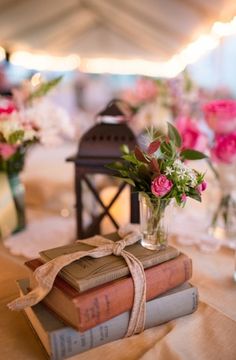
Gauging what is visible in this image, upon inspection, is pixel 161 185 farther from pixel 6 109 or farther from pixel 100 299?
pixel 6 109

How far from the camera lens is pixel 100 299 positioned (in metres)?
0.47

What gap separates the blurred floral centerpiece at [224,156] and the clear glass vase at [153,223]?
1.12 feet

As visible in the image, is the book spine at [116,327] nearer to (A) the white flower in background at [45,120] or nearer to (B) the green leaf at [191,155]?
(B) the green leaf at [191,155]

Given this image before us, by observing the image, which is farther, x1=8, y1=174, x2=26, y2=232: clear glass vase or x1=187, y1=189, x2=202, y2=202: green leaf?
x1=8, y1=174, x2=26, y2=232: clear glass vase

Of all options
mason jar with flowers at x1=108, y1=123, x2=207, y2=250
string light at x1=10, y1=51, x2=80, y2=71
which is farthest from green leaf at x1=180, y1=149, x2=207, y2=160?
string light at x1=10, y1=51, x2=80, y2=71

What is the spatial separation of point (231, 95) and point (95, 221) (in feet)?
6.84

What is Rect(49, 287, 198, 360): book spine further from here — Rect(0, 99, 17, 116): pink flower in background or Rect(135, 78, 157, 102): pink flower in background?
Rect(135, 78, 157, 102): pink flower in background

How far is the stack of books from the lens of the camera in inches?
18.4

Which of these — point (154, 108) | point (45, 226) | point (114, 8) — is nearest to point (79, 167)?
point (45, 226)

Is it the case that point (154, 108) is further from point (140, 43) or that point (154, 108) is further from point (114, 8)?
point (140, 43)

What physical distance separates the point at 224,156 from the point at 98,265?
51 cm

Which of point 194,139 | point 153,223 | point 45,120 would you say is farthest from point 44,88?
point 153,223

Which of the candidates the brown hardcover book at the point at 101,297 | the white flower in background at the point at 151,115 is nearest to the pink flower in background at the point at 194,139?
the brown hardcover book at the point at 101,297

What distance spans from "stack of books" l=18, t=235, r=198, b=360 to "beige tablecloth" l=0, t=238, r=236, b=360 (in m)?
0.02
